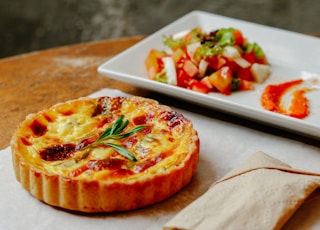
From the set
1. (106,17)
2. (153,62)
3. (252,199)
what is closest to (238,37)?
(153,62)

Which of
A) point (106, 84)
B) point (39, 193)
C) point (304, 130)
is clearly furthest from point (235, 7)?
point (39, 193)

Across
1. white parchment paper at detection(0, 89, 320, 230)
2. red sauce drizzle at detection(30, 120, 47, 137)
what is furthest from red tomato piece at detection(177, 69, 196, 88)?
red sauce drizzle at detection(30, 120, 47, 137)

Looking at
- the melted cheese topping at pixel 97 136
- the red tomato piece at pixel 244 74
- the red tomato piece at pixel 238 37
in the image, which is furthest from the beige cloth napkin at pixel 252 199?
the red tomato piece at pixel 238 37

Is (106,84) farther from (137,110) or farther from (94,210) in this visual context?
(94,210)

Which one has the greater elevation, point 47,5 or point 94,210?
point 94,210

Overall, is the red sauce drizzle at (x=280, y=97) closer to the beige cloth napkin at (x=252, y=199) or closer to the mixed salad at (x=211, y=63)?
the mixed salad at (x=211, y=63)

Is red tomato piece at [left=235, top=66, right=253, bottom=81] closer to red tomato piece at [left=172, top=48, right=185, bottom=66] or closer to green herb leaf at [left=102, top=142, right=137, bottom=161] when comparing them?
red tomato piece at [left=172, top=48, right=185, bottom=66]
